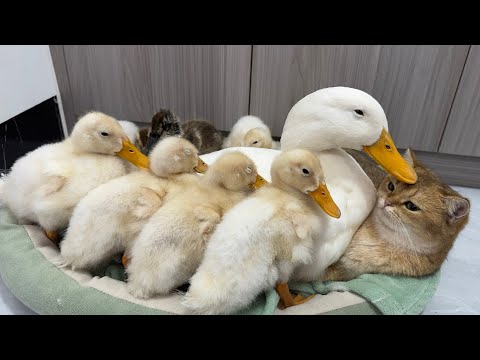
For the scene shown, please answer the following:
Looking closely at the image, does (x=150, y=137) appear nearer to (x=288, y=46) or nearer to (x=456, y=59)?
(x=288, y=46)

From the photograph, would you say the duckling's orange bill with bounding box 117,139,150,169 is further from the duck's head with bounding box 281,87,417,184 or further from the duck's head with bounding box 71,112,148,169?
the duck's head with bounding box 281,87,417,184

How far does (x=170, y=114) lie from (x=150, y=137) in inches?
4.9

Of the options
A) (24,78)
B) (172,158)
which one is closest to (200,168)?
(172,158)

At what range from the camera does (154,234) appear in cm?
96

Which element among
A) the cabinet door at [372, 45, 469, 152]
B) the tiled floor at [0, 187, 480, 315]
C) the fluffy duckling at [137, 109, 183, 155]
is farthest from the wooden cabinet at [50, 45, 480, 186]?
the tiled floor at [0, 187, 480, 315]

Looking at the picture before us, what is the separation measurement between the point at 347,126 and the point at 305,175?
0.79ft

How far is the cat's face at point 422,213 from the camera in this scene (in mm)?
1053

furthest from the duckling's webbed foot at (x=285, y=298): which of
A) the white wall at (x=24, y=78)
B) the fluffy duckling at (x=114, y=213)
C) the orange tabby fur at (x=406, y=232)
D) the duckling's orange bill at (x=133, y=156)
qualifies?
the white wall at (x=24, y=78)

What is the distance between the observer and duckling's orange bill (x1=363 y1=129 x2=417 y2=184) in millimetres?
1094

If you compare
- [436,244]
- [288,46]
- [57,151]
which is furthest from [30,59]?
[436,244]

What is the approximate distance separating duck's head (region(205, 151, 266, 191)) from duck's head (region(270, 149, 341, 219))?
0.28 feet

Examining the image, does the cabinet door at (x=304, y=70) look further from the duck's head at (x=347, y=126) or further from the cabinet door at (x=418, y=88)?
the duck's head at (x=347, y=126)

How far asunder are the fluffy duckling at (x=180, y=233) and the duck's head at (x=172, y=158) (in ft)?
0.33
